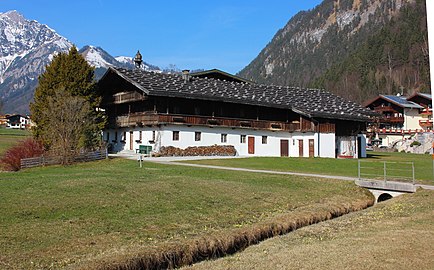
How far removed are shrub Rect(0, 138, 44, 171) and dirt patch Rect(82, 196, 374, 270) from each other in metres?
27.9

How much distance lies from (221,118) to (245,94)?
5.41 meters

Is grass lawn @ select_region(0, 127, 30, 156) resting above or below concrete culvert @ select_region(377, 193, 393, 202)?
above

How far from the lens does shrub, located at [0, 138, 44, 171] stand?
3631cm

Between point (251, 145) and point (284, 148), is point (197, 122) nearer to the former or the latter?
point (251, 145)

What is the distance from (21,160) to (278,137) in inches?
1029

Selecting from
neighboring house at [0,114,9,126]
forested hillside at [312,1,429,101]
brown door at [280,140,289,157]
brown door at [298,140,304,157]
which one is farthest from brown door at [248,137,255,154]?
neighboring house at [0,114,9,126]

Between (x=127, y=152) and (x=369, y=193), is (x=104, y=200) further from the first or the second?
(x=127, y=152)

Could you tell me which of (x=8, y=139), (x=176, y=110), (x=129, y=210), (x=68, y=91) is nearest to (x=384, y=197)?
(x=129, y=210)

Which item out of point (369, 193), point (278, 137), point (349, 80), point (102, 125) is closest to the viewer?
point (369, 193)

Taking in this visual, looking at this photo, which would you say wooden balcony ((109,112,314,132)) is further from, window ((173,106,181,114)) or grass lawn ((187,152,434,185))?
grass lawn ((187,152,434,185))

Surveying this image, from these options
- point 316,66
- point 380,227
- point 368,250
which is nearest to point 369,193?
point 380,227

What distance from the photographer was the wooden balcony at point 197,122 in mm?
41906

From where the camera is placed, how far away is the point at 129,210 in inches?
556

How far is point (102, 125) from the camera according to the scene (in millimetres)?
43594
